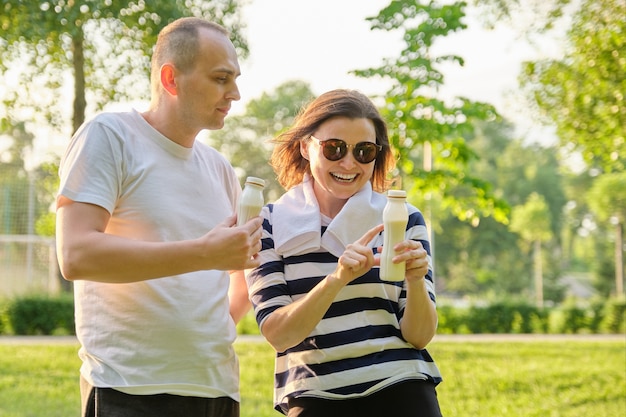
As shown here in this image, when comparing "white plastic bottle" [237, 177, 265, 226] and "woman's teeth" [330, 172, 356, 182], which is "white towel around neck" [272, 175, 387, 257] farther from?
"white plastic bottle" [237, 177, 265, 226]

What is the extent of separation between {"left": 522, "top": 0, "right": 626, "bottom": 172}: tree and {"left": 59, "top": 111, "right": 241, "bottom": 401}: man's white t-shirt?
8.12 metres

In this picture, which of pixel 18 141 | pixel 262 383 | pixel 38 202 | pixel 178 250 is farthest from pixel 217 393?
pixel 18 141

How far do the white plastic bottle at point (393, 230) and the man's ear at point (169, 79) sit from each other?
2.53 feet

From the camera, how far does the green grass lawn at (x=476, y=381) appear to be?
7703 millimetres

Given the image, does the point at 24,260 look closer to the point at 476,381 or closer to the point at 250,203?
the point at 476,381

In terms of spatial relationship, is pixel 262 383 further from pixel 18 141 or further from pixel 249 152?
pixel 249 152

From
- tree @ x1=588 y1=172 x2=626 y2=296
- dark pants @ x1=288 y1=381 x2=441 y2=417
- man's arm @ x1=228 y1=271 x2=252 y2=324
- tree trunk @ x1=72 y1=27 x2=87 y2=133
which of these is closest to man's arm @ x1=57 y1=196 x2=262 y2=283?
dark pants @ x1=288 y1=381 x2=441 y2=417

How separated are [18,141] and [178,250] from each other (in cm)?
2855

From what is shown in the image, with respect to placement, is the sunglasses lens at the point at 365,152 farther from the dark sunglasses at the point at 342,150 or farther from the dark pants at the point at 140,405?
the dark pants at the point at 140,405

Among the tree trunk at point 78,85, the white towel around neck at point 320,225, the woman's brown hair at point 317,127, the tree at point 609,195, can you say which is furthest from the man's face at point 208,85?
the tree at point 609,195

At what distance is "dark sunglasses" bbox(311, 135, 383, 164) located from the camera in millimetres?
2570

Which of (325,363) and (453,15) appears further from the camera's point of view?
(453,15)

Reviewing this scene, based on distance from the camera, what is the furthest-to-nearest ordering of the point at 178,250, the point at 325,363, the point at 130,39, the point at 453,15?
the point at 130,39 → the point at 453,15 → the point at 325,363 → the point at 178,250

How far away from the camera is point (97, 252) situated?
218cm
